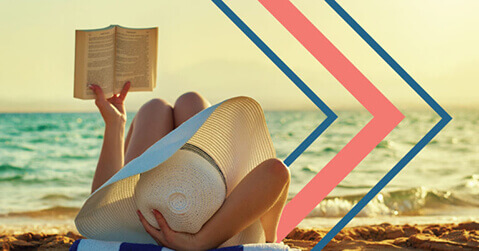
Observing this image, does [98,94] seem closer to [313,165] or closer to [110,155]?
[110,155]

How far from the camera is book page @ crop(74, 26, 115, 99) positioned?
173cm

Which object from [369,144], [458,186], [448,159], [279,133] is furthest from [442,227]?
[279,133]

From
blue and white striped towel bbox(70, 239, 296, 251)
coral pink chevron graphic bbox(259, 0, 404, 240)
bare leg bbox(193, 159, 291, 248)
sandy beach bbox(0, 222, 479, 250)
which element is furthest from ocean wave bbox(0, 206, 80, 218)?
bare leg bbox(193, 159, 291, 248)

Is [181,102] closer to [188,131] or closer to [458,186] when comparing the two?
[188,131]

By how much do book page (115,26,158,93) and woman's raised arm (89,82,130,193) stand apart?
92 millimetres

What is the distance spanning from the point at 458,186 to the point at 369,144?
3694mm

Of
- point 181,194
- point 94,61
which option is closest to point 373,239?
point 181,194

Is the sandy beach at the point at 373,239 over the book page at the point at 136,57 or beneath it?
beneath

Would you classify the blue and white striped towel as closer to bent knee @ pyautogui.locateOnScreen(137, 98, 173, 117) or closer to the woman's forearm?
the woman's forearm

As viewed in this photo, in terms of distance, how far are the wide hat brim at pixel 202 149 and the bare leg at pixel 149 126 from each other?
14.3 inches

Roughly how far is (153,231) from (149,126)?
1.79 ft

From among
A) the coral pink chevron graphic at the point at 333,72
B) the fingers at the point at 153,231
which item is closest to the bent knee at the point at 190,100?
the coral pink chevron graphic at the point at 333,72

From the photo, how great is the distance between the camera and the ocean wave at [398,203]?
3.92 metres

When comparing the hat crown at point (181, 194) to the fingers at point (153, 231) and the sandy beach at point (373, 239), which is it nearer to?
the fingers at point (153, 231)
